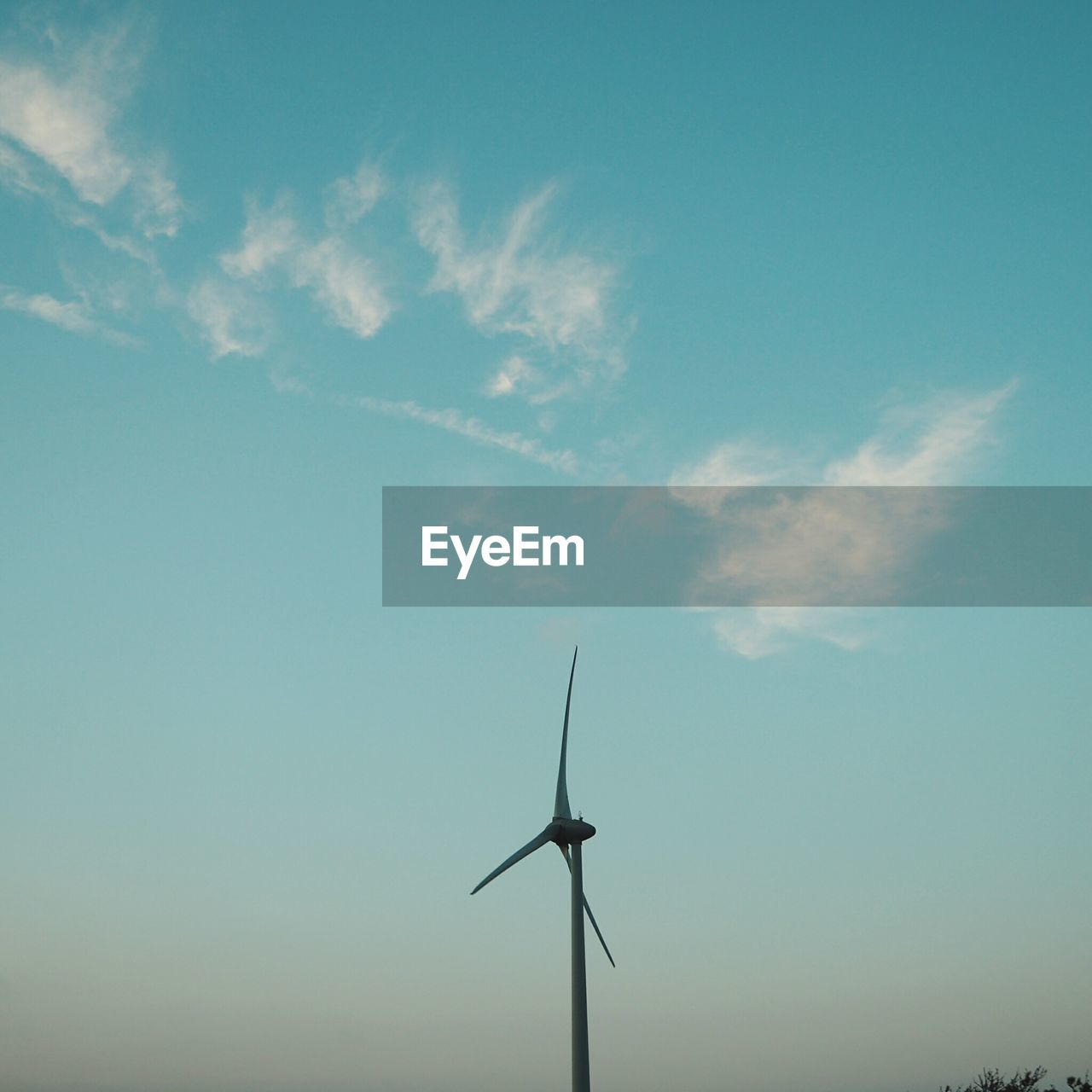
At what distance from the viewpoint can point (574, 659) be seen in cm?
8169

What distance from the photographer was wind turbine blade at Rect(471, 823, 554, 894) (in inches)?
2781

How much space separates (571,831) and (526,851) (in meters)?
3.32

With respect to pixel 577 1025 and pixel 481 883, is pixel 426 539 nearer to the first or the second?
pixel 481 883

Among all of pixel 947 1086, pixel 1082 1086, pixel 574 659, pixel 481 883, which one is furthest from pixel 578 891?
pixel 947 1086

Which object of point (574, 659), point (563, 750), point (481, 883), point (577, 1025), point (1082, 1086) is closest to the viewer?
point (577, 1025)

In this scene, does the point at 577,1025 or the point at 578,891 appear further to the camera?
the point at 578,891

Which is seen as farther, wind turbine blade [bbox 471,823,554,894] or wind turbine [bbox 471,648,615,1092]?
wind turbine blade [bbox 471,823,554,894]

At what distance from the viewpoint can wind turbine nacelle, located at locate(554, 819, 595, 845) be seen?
71625 mm

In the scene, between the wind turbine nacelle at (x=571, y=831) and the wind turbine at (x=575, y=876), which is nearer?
the wind turbine at (x=575, y=876)

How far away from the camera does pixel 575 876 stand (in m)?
68.0

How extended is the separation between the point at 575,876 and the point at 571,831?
4105 mm

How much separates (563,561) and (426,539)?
8619 millimetres

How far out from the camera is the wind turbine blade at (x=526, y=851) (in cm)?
7062

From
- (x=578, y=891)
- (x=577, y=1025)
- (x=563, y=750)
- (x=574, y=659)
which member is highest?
(x=574, y=659)
